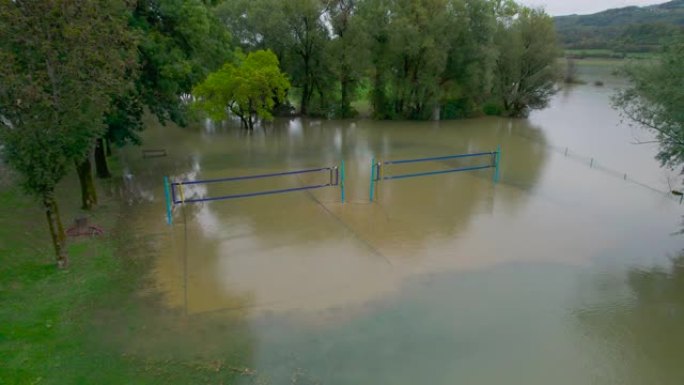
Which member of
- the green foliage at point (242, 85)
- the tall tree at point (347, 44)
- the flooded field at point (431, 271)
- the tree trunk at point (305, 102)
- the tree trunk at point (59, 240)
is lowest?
the flooded field at point (431, 271)

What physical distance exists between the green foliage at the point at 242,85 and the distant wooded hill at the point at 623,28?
14.8 metres

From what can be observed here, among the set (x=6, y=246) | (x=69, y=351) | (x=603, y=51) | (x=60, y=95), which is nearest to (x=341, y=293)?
(x=69, y=351)

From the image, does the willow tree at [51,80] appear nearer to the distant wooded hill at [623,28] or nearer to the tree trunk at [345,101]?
the distant wooded hill at [623,28]

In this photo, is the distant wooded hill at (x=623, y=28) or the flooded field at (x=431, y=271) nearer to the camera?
the flooded field at (x=431, y=271)

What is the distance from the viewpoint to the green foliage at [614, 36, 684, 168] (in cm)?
836

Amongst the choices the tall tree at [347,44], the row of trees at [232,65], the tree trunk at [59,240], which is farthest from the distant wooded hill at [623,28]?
the tall tree at [347,44]

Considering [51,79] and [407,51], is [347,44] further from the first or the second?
[51,79]

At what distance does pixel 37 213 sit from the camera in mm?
10516

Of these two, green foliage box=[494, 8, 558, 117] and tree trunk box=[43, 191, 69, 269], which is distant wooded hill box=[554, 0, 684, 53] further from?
tree trunk box=[43, 191, 69, 269]

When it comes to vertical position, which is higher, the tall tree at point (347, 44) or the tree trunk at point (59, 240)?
the tall tree at point (347, 44)

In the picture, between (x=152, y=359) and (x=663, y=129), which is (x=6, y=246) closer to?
(x=152, y=359)

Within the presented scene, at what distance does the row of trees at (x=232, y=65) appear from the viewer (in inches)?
272

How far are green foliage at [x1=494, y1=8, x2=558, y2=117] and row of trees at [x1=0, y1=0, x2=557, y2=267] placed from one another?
75 millimetres

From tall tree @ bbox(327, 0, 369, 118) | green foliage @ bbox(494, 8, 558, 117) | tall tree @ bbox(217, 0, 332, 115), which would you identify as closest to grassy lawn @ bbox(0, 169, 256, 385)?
tall tree @ bbox(217, 0, 332, 115)
